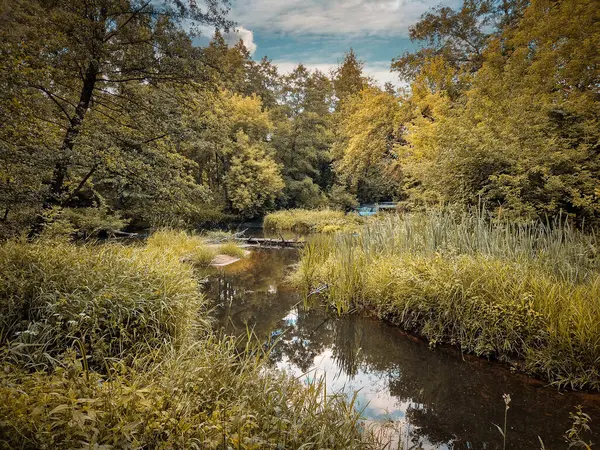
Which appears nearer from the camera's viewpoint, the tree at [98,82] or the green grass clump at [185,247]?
the tree at [98,82]

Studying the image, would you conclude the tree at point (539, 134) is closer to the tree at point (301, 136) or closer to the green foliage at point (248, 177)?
the green foliage at point (248, 177)

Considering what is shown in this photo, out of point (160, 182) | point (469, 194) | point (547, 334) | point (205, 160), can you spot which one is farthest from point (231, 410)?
point (205, 160)

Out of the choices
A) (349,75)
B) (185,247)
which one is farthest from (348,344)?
(349,75)

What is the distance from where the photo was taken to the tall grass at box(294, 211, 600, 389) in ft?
10.6

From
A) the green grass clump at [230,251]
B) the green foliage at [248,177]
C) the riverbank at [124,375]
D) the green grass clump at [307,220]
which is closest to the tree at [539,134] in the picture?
the riverbank at [124,375]

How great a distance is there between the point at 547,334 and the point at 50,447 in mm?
4315

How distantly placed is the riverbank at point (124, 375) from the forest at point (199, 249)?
0.02 meters

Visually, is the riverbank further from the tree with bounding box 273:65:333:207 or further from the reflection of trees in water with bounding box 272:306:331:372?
the tree with bounding box 273:65:333:207

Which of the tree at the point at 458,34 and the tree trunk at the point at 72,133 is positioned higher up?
the tree at the point at 458,34

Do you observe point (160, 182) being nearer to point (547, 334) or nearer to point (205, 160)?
point (547, 334)

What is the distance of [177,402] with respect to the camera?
1873 millimetres

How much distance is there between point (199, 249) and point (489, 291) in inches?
295

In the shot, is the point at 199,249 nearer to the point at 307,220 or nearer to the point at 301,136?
the point at 307,220

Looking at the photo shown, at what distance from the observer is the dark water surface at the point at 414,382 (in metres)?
2.64
